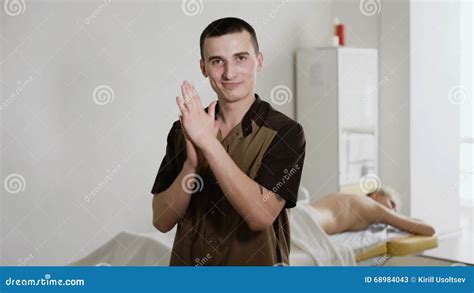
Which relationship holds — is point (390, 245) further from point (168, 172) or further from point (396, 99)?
point (168, 172)

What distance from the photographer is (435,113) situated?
264 centimetres

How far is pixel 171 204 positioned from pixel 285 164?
20 centimetres

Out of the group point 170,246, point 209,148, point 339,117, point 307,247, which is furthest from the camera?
point 339,117

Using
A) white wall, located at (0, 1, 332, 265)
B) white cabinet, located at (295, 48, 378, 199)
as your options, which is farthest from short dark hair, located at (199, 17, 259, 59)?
white cabinet, located at (295, 48, 378, 199)

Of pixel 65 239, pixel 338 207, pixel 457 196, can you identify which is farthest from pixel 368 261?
pixel 65 239

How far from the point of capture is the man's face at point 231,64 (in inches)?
43.8

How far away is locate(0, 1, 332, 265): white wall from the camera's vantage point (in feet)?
5.63

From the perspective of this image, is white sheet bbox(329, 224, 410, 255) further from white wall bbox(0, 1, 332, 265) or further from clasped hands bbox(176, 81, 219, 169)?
clasped hands bbox(176, 81, 219, 169)

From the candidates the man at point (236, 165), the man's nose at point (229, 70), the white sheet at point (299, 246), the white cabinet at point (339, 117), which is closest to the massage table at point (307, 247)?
the white sheet at point (299, 246)

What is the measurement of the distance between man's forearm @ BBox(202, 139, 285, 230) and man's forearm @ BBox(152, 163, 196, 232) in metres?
0.09

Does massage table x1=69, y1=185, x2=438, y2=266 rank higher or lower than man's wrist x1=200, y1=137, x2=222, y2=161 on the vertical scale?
lower

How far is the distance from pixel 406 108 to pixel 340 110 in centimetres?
28

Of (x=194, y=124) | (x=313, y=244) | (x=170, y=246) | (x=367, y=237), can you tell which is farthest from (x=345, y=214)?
(x=194, y=124)

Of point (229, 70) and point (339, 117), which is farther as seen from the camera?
point (339, 117)
